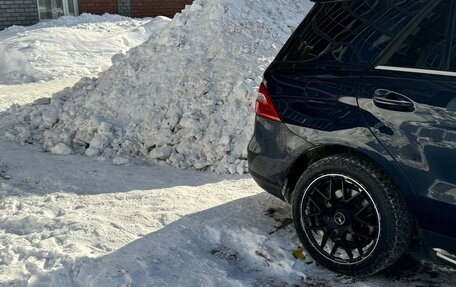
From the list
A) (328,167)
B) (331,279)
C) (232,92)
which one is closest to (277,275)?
(331,279)

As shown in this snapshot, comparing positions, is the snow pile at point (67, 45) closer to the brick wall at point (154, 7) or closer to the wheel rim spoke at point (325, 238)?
the brick wall at point (154, 7)

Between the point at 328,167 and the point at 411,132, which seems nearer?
the point at 411,132

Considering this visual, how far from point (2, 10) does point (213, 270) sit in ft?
37.6

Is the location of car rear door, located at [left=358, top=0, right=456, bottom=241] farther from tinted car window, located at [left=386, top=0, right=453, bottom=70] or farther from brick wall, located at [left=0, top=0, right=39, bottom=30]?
brick wall, located at [left=0, top=0, right=39, bottom=30]

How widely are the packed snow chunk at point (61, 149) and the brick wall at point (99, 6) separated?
903 centimetres

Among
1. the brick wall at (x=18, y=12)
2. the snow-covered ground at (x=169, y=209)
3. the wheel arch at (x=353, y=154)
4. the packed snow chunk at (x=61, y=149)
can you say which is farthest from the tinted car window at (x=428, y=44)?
the brick wall at (x=18, y=12)

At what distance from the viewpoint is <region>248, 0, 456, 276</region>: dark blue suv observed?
110 inches

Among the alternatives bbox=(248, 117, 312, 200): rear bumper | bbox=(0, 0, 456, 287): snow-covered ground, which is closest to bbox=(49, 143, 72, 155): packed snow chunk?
bbox=(0, 0, 456, 287): snow-covered ground

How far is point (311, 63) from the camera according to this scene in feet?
11.0

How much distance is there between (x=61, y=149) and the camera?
225 inches

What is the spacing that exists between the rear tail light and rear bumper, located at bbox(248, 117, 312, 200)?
0.12ft

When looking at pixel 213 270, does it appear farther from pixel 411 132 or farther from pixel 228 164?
pixel 228 164

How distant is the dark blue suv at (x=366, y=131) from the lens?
2801 millimetres

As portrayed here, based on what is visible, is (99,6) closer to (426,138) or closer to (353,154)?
(353,154)
